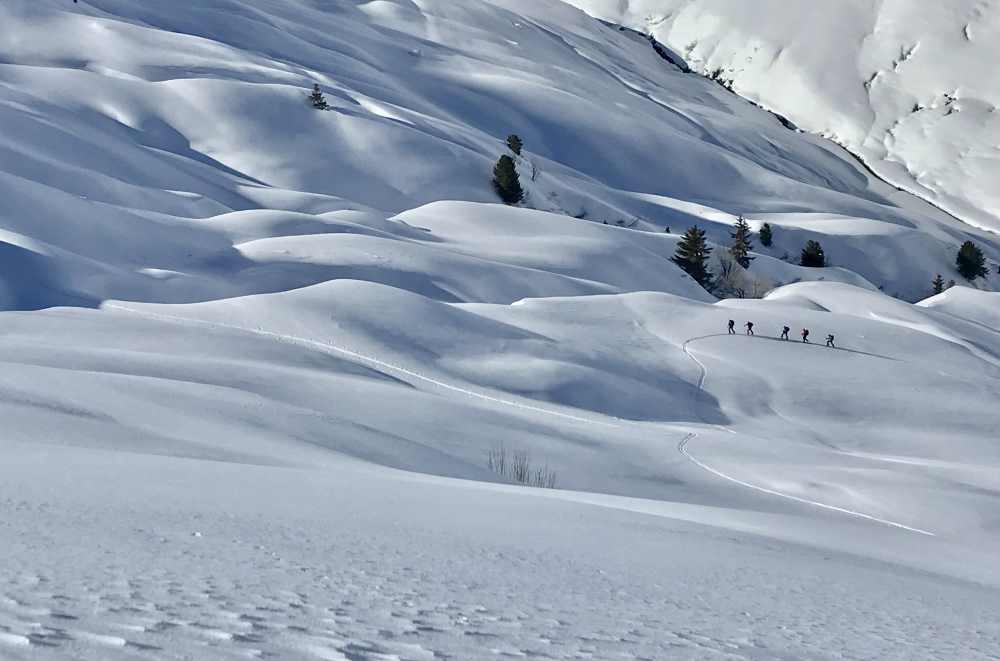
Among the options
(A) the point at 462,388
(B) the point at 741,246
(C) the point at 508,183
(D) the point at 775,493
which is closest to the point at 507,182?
(C) the point at 508,183

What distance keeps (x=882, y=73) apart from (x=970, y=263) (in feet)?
136

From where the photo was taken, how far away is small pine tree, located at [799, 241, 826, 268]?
182 feet

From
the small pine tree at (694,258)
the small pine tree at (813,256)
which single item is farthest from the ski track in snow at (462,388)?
the small pine tree at (813,256)

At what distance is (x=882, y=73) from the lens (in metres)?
100

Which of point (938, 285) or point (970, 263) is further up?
point (970, 263)

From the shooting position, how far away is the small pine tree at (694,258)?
4462 cm

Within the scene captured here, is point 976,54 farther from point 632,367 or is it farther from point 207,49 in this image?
point 632,367

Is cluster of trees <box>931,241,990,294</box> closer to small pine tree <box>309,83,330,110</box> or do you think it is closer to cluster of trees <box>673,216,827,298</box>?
cluster of trees <box>673,216,827,298</box>

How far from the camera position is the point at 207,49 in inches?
2354

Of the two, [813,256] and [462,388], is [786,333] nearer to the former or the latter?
[462,388]

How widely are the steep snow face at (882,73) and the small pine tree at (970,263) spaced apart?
19.4 m

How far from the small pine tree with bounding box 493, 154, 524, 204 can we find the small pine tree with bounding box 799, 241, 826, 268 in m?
14.3

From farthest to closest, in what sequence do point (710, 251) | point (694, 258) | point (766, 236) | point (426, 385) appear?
point (766, 236)
point (710, 251)
point (694, 258)
point (426, 385)

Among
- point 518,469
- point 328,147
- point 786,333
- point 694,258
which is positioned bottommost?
point 518,469
